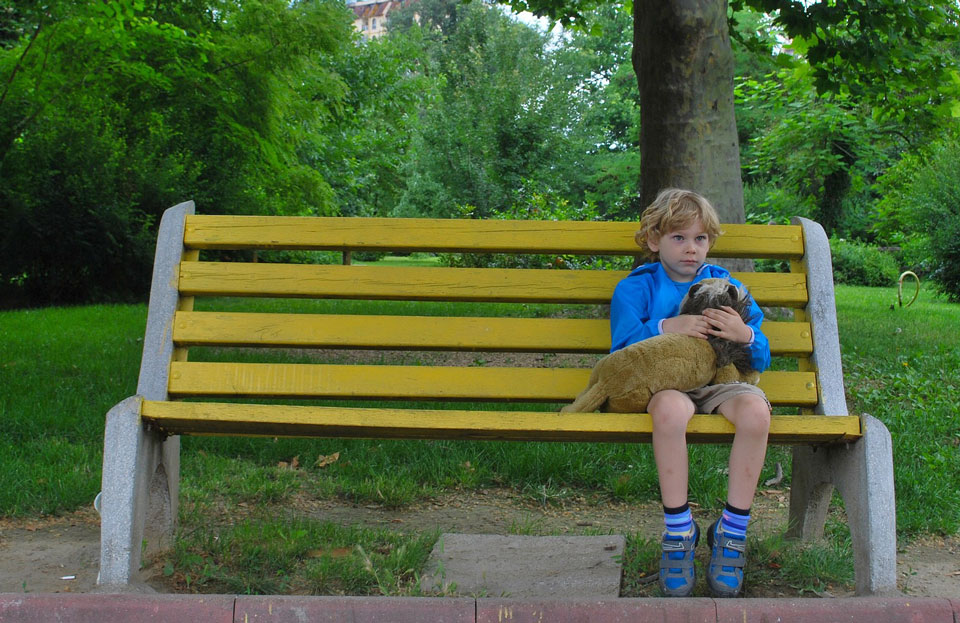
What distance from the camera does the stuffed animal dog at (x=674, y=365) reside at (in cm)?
272

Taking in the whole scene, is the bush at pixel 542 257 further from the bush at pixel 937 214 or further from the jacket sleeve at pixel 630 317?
the jacket sleeve at pixel 630 317

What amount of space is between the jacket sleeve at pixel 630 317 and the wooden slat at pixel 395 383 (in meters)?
0.19

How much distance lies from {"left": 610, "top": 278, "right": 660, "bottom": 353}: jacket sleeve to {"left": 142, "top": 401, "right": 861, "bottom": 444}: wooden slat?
1.41ft

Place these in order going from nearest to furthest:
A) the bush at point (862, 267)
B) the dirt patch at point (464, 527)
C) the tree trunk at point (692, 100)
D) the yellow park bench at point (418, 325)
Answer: the dirt patch at point (464, 527) < the yellow park bench at point (418, 325) < the tree trunk at point (692, 100) < the bush at point (862, 267)

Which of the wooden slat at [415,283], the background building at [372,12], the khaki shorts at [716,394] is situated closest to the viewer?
the khaki shorts at [716,394]

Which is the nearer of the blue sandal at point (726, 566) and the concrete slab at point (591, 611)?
the concrete slab at point (591, 611)

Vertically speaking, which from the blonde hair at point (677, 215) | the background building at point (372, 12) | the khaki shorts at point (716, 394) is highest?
the background building at point (372, 12)

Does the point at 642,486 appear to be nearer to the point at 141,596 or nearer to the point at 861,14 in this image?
the point at 141,596

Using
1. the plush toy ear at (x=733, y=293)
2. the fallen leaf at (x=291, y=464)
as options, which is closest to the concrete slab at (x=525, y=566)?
the plush toy ear at (x=733, y=293)

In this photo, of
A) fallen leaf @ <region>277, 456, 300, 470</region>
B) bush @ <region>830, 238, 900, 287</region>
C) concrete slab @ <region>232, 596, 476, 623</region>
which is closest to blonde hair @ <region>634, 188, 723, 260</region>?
concrete slab @ <region>232, 596, 476, 623</region>

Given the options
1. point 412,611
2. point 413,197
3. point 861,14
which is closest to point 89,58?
point 861,14

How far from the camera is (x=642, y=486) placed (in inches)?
154

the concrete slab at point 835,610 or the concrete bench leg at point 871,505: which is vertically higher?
the concrete bench leg at point 871,505

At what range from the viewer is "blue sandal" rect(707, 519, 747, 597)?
8.43 ft
